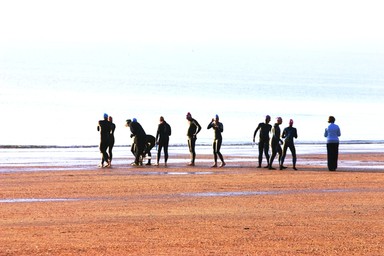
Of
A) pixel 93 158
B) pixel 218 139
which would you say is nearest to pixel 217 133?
pixel 218 139

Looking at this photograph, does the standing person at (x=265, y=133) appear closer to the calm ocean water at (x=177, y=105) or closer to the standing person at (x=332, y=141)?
the standing person at (x=332, y=141)

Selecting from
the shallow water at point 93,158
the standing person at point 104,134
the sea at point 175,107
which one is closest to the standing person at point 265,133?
the shallow water at point 93,158

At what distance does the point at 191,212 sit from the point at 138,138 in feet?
40.1

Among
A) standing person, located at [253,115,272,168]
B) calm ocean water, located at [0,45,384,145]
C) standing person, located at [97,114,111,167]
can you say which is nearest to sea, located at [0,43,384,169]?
calm ocean water, located at [0,45,384,145]

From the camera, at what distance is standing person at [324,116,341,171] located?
3130cm

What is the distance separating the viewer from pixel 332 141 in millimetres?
31281

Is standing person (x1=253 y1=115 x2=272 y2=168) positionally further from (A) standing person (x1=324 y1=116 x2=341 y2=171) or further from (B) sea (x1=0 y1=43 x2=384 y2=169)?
(B) sea (x1=0 y1=43 x2=384 y2=169)

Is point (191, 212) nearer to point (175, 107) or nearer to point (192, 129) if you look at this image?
point (192, 129)

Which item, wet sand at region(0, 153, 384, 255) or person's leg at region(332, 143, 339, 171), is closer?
wet sand at region(0, 153, 384, 255)

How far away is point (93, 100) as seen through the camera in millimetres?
124188

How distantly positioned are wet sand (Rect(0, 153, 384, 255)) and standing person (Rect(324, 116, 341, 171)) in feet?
2.15

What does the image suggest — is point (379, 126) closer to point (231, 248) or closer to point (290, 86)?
point (231, 248)

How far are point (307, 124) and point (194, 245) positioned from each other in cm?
6920

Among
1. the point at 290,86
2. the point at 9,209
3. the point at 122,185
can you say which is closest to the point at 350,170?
the point at 122,185
